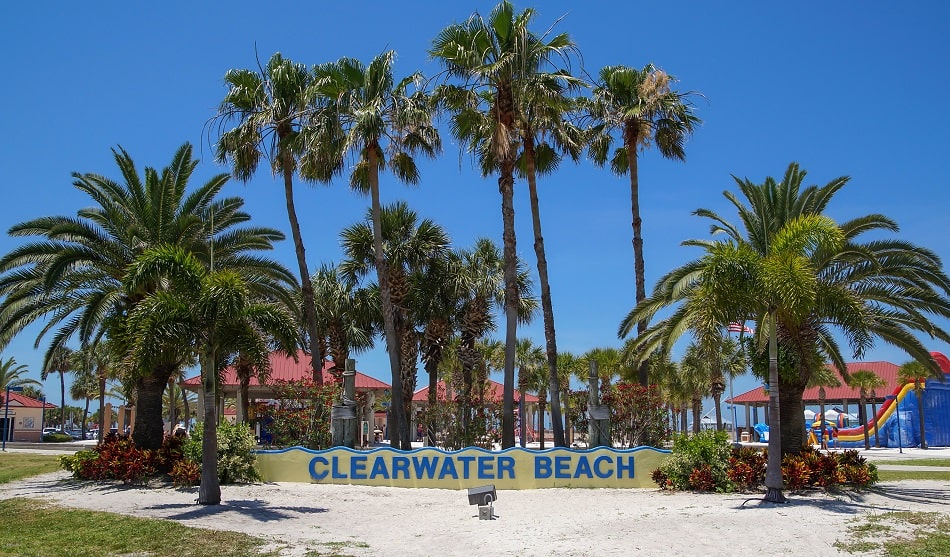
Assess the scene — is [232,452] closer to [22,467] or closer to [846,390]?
[22,467]

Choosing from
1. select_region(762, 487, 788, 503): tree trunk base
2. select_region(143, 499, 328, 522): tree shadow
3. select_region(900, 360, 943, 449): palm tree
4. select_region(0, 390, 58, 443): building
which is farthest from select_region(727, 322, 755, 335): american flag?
select_region(0, 390, 58, 443): building

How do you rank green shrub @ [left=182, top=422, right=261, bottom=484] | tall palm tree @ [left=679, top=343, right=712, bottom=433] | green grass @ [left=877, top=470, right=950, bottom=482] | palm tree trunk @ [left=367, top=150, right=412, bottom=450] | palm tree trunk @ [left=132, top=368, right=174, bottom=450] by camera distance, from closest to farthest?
green shrub @ [left=182, top=422, right=261, bottom=484] < palm tree trunk @ [left=132, top=368, right=174, bottom=450] < green grass @ [left=877, top=470, right=950, bottom=482] < palm tree trunk @ [left=367, top=150, right=412, bottom=450] < tall palm tree @ [left=679, top=343, right=712, bottom=433]

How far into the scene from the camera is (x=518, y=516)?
50.9 ft

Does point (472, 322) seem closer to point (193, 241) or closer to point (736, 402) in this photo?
point (193, 241)

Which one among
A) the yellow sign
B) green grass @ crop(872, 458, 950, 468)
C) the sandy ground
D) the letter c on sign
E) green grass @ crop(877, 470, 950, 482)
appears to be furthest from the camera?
green grass @ crop(872, 458, 950, 468)

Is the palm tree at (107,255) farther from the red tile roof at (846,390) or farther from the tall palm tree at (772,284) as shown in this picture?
the red tile roof at (846,390)

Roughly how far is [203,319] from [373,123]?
1013 centimetres

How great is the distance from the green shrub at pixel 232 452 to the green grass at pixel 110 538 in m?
4.64

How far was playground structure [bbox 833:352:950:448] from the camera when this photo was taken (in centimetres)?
4575

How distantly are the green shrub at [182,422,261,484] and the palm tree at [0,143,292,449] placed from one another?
2.07 meters

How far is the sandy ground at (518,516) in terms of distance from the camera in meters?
12.3

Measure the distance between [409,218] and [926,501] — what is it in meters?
19.1

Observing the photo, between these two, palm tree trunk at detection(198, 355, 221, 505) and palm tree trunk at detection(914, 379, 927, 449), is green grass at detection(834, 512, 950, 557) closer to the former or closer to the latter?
palm tree trunk at detection(198, 355, 221, 505)

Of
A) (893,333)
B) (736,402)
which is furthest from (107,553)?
(736,402)
